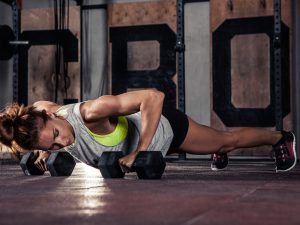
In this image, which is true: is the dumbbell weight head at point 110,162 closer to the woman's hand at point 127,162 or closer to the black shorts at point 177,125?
the woman's hand at point 127,162

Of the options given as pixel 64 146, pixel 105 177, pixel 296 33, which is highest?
pixel 296 33

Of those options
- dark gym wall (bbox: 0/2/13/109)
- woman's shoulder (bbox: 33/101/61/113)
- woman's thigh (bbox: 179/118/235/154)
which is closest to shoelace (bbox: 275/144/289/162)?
woman's thigh (bbox: 179/118/235/154)

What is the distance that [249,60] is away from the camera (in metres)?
4.86

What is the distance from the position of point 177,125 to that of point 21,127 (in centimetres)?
86

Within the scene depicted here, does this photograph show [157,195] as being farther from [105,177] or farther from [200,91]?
[200,91]

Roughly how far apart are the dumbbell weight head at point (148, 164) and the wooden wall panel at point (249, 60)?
2.52 metres

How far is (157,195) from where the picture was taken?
175 centimetres

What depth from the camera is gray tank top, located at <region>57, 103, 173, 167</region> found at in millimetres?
2578

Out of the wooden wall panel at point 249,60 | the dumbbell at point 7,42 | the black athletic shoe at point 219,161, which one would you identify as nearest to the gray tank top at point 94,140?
the black athletic shoe at point 219,161

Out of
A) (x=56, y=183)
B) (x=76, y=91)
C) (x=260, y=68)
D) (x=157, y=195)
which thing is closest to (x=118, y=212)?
(x=157, y=195)

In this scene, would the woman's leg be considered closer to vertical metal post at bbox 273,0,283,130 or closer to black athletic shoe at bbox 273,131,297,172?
black athletic shoe at bbox 273,131,297,172

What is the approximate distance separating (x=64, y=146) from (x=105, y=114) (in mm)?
241

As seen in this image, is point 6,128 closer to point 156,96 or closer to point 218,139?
point 156,96

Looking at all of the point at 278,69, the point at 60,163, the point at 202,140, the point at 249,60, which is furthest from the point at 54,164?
the point at 249,60
